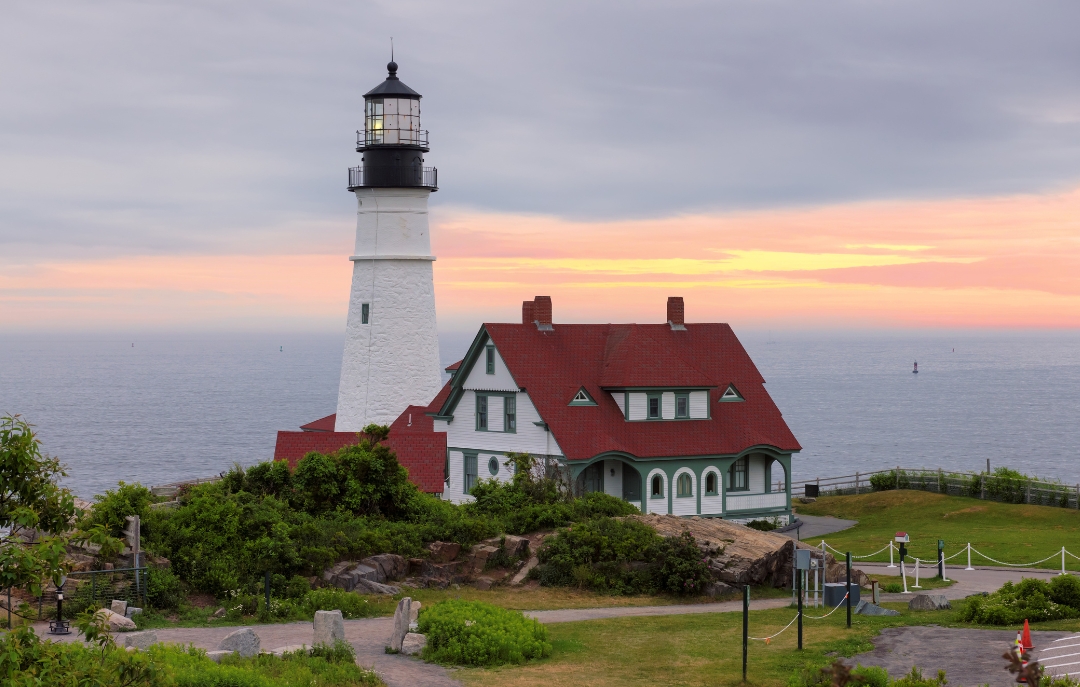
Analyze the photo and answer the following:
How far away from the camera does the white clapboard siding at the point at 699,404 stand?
4353cm

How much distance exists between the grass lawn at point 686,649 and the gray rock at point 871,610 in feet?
0.97

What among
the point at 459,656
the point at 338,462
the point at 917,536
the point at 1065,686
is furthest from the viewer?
the point at 917,536

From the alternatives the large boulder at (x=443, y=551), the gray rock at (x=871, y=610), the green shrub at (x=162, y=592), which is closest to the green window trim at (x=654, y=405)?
the large boulder at (x=443, y=551)

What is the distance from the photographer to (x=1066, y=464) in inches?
3644

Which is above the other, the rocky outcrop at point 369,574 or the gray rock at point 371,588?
the rocky outcrop at point 369,574

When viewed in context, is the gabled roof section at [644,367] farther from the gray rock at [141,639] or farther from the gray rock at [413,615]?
the gray rock at [141,639]

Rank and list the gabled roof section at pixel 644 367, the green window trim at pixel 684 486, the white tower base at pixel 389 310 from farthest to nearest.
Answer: the white tower base at pixel 389 310, the gabled roof section at pixel 644 367, the green window trim at pixel 684 486

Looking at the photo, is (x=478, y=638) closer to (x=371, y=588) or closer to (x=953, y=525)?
(x=371, y=588)

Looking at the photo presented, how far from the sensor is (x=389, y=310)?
153 feet

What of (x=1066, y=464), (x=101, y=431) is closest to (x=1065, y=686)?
(x=1066, y=464)

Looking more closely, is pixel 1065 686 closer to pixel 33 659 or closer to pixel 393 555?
pixel 33 659

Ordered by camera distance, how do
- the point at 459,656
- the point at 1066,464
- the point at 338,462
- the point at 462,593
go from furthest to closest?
the point at 1066,464 < the point at 338,462 < the point at 462,593 < the point at 459,656

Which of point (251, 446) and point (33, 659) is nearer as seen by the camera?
point (33, 659)

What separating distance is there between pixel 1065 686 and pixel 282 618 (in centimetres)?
1293
